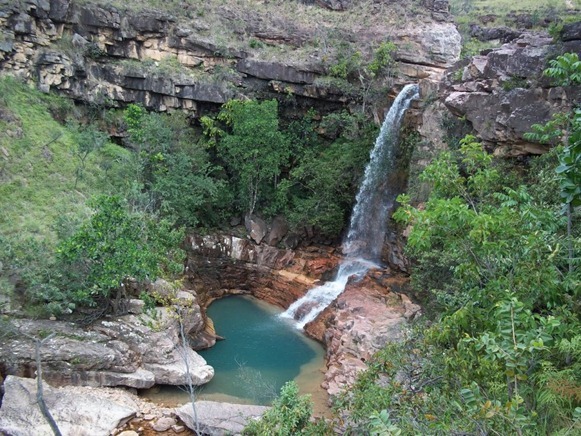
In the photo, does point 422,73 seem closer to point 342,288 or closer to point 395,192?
point 395,192

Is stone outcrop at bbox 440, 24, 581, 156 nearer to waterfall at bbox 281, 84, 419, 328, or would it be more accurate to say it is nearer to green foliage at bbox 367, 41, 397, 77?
waterfall at bbox 281, 84, 419, 328

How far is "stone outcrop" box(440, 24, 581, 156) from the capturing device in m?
12.7

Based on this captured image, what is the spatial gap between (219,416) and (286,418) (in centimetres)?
243

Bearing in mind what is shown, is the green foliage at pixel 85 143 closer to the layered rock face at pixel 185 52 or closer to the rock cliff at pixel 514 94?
the layered rock face at pixel 185 52

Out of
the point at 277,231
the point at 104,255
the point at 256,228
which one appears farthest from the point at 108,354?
the point at 277,231

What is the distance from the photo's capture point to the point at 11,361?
10.9 m

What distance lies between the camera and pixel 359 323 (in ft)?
48.8

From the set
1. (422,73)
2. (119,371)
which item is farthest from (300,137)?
(119,371)

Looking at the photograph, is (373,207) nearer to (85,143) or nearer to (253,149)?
(253,149)

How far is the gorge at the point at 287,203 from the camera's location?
5402mm

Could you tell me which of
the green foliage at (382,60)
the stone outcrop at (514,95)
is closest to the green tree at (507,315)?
the stone outcrop at (514,95)

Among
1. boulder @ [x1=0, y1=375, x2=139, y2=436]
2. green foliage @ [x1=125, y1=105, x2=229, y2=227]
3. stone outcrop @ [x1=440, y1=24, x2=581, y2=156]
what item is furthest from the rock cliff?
boulder @ [x1=0, y1=375, x2=139, y2=436]

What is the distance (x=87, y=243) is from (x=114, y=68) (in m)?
12.6

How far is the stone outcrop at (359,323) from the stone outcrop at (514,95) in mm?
6112
